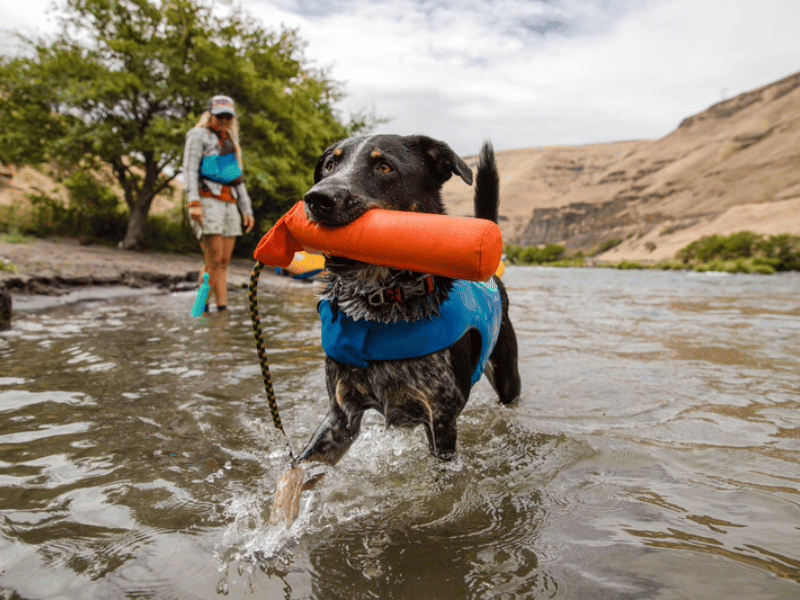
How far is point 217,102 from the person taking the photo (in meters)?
6.54

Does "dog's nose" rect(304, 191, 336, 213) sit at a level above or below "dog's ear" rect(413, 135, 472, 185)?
below

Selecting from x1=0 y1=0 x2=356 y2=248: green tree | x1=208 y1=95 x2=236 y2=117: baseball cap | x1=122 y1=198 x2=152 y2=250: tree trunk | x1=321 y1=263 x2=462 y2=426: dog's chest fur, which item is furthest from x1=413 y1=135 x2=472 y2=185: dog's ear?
x1=122 y1=198 x2=152 y2=250: tree trunk

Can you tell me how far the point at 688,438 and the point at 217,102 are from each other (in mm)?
6689

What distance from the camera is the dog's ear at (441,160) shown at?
8.28ft

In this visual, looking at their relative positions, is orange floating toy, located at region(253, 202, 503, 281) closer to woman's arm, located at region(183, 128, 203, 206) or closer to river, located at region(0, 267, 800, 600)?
river, located at region(0, 267, 800, 600)

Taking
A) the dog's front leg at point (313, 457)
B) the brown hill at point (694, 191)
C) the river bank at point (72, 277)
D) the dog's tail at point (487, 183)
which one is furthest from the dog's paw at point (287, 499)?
the brown hill at point (694, 191)

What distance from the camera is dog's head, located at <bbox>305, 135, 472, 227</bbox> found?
2021 mm

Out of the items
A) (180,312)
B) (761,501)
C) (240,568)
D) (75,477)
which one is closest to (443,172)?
(240,568)

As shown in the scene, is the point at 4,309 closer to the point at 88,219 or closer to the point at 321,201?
the point at 321,201

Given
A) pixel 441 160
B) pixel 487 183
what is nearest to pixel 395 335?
pixel 441 160

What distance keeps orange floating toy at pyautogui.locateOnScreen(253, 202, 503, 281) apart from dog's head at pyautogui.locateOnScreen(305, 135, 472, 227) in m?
0.08

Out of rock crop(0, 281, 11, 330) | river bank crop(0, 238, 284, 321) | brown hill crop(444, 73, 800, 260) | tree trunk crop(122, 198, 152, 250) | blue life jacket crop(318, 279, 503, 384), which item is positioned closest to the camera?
blue life jacket crop(318, 279, 503, 384)

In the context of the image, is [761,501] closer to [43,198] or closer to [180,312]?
[180,312]

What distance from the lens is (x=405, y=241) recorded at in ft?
6.07
